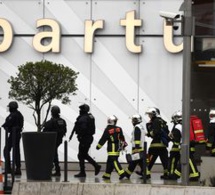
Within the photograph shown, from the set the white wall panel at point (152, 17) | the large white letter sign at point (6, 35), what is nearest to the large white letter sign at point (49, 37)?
the large white letter sign at point (6, 35)

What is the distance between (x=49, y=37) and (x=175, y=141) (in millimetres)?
5614

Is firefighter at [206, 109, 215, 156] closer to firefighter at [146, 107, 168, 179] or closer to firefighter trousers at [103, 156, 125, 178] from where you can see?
firefighter at [146, 107, 168, 179]

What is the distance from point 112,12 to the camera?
90.1ft

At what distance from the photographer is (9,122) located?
24438 mm

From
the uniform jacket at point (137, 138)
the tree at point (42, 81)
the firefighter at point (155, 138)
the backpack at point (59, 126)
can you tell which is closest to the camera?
the tree at point (42, 81)

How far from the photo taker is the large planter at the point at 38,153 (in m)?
21.8

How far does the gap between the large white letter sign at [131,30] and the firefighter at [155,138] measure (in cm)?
332

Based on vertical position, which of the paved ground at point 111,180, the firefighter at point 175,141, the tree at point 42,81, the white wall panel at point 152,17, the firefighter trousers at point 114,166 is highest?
the white wall panel at point 152,17

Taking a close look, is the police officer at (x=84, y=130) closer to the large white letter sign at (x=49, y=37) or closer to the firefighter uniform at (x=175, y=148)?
the firefighter uniform at (x=175, y=148)

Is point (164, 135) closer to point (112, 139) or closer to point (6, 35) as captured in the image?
point (112, 139)

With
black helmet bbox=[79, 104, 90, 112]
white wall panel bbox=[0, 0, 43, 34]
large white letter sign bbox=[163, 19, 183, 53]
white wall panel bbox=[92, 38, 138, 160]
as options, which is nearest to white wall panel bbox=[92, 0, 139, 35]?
white wall panel bbox=[92, 38, 138, 160]

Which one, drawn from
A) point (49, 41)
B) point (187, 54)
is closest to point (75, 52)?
point (49, 41)

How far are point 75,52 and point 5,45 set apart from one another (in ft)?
6.33

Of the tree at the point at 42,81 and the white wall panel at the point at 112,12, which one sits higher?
the white wall panel at the point at 112,12
